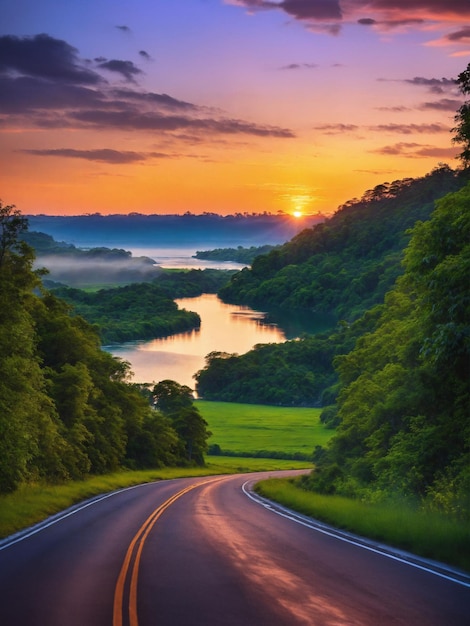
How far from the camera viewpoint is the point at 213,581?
12062 millimetres

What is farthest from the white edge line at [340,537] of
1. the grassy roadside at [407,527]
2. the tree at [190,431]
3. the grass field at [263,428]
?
the grass field at [263,428]

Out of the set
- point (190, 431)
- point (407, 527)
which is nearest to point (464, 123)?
point (407, 527)

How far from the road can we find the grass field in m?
73.4

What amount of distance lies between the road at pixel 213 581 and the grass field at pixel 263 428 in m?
73.4

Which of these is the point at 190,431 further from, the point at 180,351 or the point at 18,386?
the point at 180,351

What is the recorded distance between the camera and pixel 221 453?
3595 inches

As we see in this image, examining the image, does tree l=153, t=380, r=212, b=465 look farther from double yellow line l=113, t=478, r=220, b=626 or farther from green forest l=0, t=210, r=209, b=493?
double yellow line l=113, t=478, r=220, b=626

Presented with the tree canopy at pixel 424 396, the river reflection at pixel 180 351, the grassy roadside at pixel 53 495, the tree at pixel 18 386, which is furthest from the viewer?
the river reflection at pixel 180 351

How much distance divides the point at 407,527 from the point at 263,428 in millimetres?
92258

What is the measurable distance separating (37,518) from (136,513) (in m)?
3.73

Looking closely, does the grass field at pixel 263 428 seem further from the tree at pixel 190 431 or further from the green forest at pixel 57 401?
the green forest at pixel 57 401

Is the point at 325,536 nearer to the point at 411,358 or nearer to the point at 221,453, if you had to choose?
the point at 411,358

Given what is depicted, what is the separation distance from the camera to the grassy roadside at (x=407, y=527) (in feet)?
46.4

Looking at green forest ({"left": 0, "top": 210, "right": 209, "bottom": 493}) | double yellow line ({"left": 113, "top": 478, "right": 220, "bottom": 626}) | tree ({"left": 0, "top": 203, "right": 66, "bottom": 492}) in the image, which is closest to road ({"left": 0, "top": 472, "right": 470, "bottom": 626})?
double yellow line ({"left": 113, "top": 478, "right": 220, "bottom": 626})
